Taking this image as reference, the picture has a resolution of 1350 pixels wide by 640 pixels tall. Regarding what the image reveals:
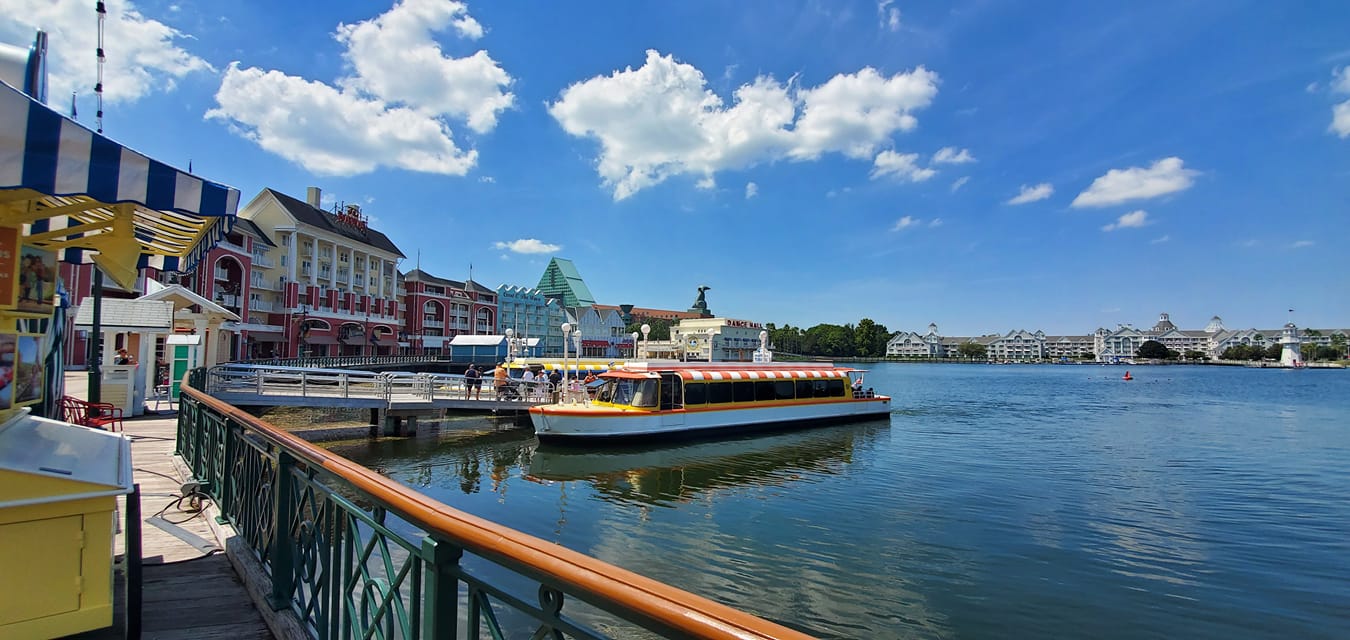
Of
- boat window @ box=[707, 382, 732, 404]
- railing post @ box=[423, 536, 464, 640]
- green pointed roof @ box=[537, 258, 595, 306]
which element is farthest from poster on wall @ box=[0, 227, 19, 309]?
green pointed roof @ box=[537, 258, 595, 306]

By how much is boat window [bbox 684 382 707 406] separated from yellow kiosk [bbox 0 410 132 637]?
1811 cm

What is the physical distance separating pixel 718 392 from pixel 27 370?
63.1 feet

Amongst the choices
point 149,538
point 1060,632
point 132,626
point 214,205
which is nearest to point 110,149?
point 214,205

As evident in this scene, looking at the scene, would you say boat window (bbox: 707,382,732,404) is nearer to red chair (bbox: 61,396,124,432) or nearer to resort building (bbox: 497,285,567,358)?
red chair (bbox: 61,396,124,432)

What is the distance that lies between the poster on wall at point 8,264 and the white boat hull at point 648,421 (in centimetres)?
1558

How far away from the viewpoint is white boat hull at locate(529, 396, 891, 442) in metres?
18.6

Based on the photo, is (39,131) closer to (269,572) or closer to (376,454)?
(269,572)

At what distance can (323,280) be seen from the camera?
51438mm

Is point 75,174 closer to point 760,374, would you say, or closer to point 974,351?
point 760,374

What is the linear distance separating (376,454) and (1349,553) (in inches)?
816

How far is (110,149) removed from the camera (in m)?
2.81

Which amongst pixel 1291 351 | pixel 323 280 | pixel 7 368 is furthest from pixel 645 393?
pixel 1291 351

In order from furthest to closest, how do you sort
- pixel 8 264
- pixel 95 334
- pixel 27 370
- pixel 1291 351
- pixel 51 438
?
pixel 1291 351 < pixel 95 334 < pixel 27 370 < pixel 8 264 < pixel 51 438

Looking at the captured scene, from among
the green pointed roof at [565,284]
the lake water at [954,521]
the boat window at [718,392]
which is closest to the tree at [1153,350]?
the green pointed roof at [565,284]
